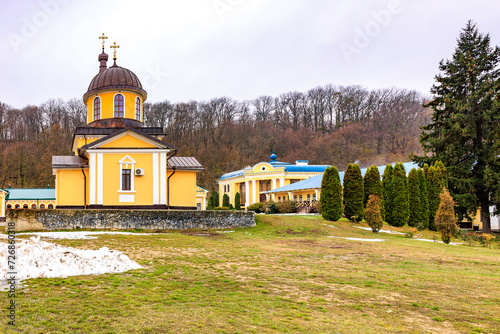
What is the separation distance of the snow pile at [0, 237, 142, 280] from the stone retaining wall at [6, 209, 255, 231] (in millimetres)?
8100

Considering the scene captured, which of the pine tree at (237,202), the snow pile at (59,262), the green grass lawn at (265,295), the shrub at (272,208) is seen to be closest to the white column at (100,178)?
the green grass lawn at (265,295)

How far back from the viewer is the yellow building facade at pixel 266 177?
4743cm

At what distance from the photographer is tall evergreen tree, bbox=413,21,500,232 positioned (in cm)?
2917

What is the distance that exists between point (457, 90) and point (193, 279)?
29703 millimetres

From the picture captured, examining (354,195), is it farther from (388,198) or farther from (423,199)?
(423,199)

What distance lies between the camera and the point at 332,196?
24.5m

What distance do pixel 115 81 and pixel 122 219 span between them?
1270 cm

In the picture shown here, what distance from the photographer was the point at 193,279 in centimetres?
830

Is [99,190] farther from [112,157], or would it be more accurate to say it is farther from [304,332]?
[304,332]

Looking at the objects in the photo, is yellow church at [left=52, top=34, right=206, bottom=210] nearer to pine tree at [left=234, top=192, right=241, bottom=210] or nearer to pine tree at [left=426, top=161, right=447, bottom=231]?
pine tree at [left=426, top=161, right=447, bottom=231]

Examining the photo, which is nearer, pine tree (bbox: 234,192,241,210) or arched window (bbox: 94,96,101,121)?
arched window (bbox: 94,96,101,121)

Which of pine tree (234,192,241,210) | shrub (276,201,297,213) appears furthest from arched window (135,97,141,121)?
pine tree (234,192,241,210)

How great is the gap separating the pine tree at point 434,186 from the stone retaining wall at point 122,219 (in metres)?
13.5

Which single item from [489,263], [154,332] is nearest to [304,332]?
[154,332]
